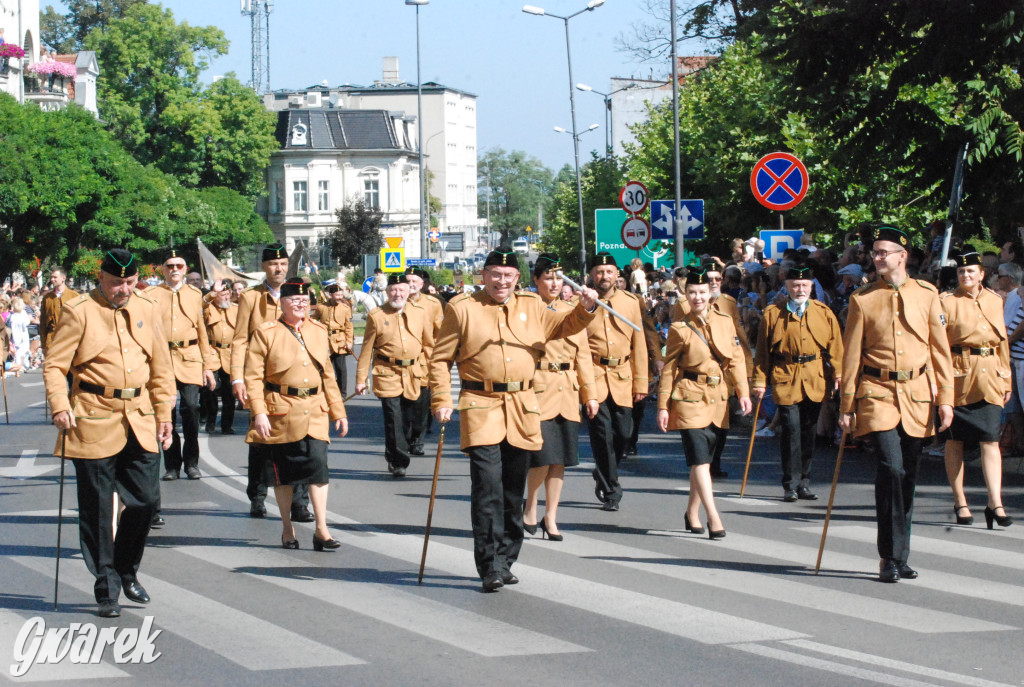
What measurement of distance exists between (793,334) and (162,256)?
5948 cm

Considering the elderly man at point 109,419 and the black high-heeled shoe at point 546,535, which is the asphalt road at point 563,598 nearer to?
the black high-heeled shoe at point 546,535

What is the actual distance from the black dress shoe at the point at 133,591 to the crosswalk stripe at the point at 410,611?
0.85 metres

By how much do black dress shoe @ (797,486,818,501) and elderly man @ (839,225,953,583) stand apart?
10.9 ft

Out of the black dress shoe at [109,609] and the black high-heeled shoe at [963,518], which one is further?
the black high-heeled shoe at [963,518]

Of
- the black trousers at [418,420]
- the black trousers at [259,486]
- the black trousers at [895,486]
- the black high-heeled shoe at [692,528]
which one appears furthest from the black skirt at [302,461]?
the black trousers at [418,420]

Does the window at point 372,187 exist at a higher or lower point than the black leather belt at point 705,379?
higher

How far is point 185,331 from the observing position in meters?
13.3

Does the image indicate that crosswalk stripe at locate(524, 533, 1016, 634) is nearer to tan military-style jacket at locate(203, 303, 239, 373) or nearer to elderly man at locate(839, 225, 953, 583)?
elderly man at locate(839, 225, 953, 583)

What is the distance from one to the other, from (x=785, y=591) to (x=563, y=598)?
1272 millimetres

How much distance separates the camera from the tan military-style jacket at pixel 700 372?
34.0 ft

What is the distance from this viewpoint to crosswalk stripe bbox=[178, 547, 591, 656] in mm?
6922

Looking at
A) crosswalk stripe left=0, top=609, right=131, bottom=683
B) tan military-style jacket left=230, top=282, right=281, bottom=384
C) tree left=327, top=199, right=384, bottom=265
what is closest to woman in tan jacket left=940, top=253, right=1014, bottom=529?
tan military-style jacket left=230, top=282, right=281, bottom=384

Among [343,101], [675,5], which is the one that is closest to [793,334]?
[675,5]

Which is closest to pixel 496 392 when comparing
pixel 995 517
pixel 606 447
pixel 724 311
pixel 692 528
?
pixel 692 528
